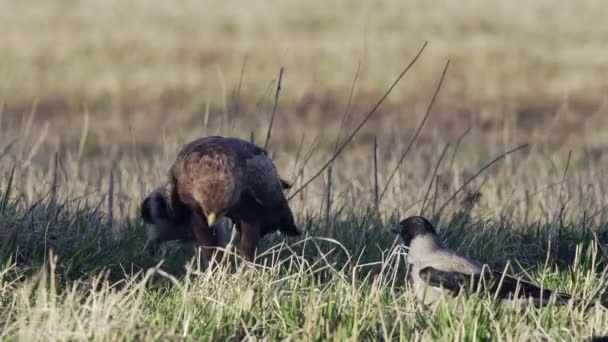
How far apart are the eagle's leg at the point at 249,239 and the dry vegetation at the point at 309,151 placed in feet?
0.44

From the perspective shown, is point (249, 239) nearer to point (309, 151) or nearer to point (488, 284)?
point (309, 151)

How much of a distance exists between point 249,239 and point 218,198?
48 centimetres

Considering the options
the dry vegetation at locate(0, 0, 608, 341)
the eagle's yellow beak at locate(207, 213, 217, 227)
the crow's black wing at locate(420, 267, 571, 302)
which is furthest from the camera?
the eagle's yellow beak at locate(207, 213, 217, 227)

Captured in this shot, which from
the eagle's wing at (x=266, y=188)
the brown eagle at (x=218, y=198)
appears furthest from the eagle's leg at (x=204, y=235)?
the eagle's wing at (x=266, y=188)

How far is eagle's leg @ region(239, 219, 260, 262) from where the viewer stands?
19.5ft

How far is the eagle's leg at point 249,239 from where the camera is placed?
5.94 metres

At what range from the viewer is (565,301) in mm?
5223

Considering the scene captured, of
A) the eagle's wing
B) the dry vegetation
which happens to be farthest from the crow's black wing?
the eagle's wing

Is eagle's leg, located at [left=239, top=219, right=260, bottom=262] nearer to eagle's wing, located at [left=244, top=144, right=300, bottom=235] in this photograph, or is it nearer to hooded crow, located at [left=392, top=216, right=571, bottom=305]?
eagle's wing, located at [left=244, top=144, right=300, bottom=235]

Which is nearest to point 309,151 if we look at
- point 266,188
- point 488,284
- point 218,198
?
point 266,188

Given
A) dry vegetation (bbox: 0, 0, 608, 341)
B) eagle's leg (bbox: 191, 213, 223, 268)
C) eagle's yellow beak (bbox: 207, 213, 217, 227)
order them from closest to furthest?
dry vegetation (bbox: 0, 0, 608, 341), eagle's yellow beak (bbox: 207, 213, 217, 227), eagle's leg (bbox: 191, 213, 223, 268)

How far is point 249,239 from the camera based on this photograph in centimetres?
599

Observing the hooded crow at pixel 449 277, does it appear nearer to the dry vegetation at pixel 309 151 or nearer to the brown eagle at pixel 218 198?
the dry vegetation at pixel 309 151

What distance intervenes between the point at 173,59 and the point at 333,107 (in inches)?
132
